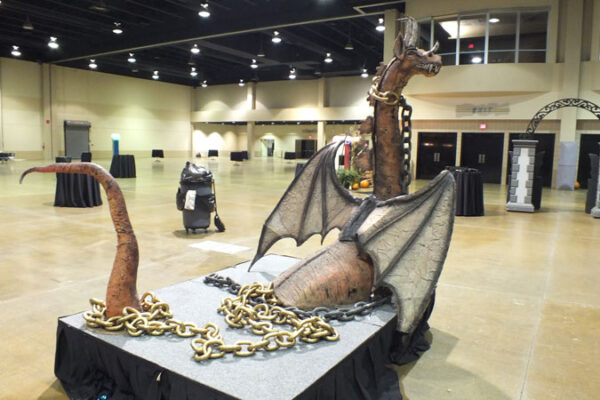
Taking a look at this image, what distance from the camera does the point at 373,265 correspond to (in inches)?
98.1

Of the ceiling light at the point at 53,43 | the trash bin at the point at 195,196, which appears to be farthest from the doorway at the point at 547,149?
the ceiling light at the point at 53,43

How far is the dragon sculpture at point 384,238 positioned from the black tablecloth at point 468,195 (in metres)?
6.09

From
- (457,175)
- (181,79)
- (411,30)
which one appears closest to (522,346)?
(411,30)

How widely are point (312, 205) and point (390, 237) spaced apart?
0.77 m

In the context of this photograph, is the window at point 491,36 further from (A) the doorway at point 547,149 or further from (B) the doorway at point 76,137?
(B) the doorway at point 76,137

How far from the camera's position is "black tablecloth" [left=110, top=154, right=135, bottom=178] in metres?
14.3

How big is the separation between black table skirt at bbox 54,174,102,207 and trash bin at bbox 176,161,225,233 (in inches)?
123

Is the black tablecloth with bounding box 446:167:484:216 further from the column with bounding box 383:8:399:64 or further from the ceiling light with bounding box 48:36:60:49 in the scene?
the ceiling light with bounding box 48:36:60:49

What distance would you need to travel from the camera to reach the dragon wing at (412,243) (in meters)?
2.36

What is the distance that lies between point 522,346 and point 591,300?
1.38 metres

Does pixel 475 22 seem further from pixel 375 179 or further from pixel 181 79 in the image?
pixel 181 79

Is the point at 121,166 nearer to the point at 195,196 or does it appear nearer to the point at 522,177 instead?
the point at 195,196

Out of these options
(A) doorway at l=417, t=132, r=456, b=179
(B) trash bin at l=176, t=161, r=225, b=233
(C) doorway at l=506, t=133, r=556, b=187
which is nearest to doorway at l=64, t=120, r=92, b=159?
(A) doorway at l=417, t=132, r=456, b=179

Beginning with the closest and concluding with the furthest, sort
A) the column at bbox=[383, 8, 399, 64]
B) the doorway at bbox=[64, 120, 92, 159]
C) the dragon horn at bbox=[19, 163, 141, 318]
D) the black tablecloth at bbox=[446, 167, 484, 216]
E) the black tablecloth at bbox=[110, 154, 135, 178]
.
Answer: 1. the dragon horn at bbox=[19, 163, 141, 318]
2. the black tablecloth at bbox=[446, 167, 484, 216]
3. the black tablecloth at bbox=[110, 154, 135, 178]
4. the column at bbox=[383, 8, 399, 64]
5. the doorway at bbox=[64, 120, 92, 159]
